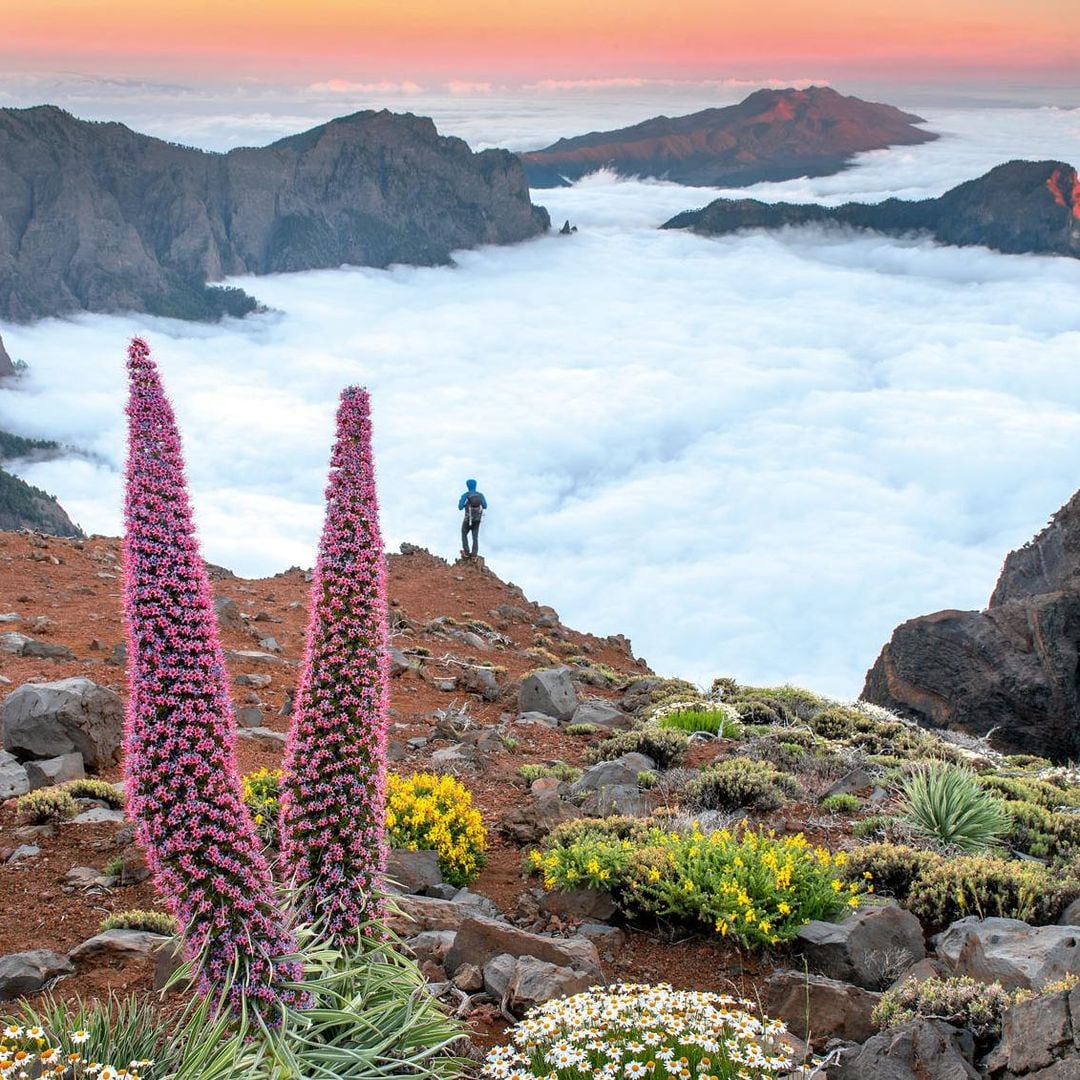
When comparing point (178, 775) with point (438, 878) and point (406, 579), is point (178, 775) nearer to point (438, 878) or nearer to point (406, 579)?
point (438, 878)

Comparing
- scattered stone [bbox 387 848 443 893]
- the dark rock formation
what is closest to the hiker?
the dark rock formation

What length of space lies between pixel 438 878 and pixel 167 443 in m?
4.87

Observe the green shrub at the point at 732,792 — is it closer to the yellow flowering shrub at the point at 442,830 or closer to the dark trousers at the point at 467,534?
the yellow flowering shrub at the point at 442,830

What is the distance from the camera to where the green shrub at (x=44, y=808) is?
8539mm

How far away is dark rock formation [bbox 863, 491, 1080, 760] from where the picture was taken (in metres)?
20.8

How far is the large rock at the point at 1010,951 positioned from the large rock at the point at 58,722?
25.2ft

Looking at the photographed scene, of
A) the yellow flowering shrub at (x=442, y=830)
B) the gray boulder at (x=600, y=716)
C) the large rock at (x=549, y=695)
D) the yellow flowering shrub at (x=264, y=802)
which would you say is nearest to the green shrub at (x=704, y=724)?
the gray boulder at (x=600, y=716)

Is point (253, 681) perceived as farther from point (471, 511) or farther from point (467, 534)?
point (467, 534)

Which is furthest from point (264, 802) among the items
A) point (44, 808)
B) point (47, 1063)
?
point (47, 1063)

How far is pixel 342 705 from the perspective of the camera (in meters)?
4.71

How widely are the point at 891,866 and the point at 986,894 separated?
78cm

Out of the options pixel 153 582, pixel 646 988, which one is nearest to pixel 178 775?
pixel 153 582

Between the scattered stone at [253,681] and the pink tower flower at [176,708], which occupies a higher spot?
the pink tower flower at [176,708]

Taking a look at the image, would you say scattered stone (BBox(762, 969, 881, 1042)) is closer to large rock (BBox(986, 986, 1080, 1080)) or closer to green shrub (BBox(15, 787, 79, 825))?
large rock (BBox(986, 986, 1080, 1080))
